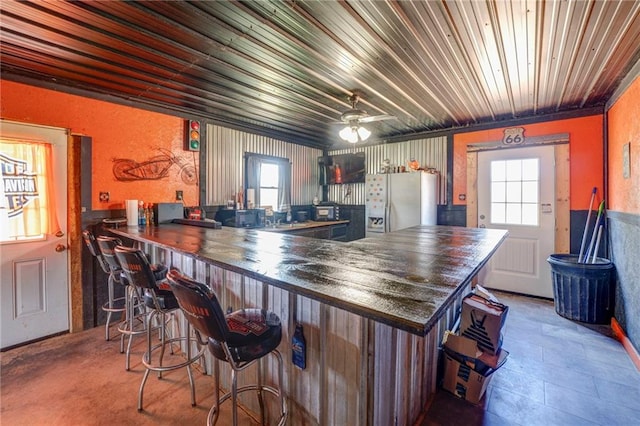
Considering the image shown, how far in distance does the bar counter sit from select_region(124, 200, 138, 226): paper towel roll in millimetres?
1581

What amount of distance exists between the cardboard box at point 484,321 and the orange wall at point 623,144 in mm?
1920

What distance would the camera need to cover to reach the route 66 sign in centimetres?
439

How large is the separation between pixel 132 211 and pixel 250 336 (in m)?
2.80

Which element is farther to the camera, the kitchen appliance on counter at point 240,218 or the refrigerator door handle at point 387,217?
the refrigerator door handle at point 387,217

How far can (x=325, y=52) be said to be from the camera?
96.1 inches

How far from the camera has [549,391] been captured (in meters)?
2.19

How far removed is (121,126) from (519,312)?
5.62 metres

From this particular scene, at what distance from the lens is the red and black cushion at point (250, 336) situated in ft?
4.54

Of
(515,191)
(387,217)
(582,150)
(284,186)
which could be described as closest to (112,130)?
(284,186)

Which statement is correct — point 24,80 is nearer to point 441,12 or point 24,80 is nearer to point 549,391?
point 441,12

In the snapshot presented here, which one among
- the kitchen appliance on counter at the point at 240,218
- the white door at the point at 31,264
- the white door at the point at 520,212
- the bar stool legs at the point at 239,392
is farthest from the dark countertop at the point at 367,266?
the white door at the point at 520,212

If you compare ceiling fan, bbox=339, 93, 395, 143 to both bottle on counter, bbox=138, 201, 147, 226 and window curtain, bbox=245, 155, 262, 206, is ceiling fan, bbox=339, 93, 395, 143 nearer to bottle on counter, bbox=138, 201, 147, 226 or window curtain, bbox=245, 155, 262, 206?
window curtain, bbox=245, 155, 262, 206

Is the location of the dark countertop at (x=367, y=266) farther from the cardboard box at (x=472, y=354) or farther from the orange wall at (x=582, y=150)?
the orange wall at (x=582, y=150)

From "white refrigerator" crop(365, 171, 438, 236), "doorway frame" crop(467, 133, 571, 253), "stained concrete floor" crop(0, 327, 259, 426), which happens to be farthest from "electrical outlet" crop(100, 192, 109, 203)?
"doorway frame" crop(467, 133, 571, 253)
